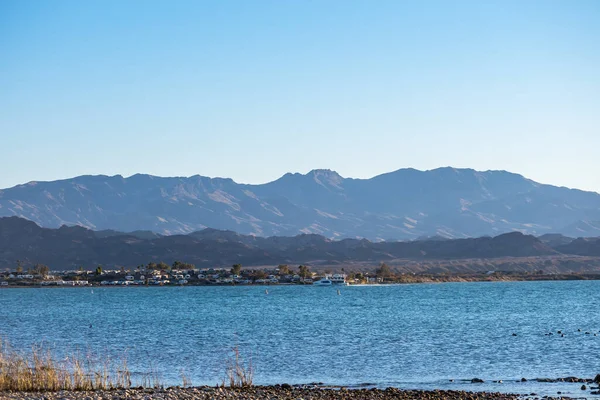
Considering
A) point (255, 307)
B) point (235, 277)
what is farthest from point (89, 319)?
point (235, 277)

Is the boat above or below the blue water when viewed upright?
above

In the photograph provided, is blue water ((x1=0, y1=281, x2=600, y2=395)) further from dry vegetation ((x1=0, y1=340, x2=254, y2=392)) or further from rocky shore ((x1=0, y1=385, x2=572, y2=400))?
rocky shore ((x1=0, y1=385, x2=572, y2=400))

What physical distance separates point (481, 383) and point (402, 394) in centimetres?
596

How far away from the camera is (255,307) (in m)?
99.3

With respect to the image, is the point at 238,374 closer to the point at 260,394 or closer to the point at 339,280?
the point at 260,394

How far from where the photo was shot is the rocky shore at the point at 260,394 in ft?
97.1

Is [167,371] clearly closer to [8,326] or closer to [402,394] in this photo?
[402,394]

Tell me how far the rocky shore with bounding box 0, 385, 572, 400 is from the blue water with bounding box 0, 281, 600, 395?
3184mm

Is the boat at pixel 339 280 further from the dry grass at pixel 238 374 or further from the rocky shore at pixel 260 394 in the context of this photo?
the rocky shore at pixel 260 394

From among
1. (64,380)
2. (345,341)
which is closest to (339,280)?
(345,341)

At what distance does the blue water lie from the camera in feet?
131

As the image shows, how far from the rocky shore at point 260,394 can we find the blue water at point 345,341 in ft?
10.4

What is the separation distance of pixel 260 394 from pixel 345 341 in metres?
23.9

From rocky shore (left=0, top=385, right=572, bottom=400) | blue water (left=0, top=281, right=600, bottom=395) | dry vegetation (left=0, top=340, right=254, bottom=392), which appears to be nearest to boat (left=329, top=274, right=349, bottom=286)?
blue water (left=0, top=281, right=600, bottom=395)
